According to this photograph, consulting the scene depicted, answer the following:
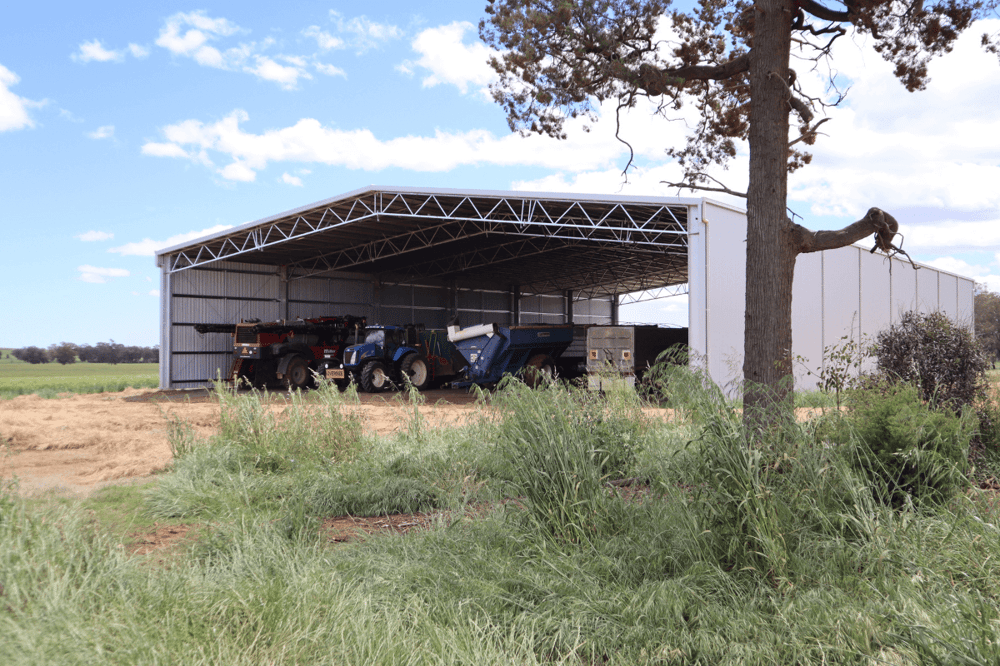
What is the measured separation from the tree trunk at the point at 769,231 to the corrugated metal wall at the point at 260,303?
2098 cm

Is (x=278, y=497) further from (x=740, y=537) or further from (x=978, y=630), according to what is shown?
(x=978, y=630)

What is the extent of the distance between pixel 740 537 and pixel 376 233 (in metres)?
22.3

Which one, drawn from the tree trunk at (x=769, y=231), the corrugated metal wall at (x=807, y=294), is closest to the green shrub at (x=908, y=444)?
the tree trunk at (x=769, y=231)

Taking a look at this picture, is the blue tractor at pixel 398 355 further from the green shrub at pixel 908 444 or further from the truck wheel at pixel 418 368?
the green shrub at pixel 908 444

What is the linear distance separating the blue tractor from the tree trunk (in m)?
14.7

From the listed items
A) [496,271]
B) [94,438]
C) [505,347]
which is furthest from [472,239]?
[94,438]

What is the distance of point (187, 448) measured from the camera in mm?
7773

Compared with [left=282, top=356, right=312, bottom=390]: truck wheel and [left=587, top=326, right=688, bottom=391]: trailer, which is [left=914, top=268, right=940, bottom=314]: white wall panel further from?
[left=282, top=356, right=312, bottom=390]: truck wheel

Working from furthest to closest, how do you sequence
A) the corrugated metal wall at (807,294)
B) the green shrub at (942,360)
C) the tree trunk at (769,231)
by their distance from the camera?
the corrugated metal wall at (807,294)
the green shrub at (942,360)
the tree trunk at (769,231)

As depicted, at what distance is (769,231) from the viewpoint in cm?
687

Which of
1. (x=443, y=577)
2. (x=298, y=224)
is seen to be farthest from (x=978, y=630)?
(x=298, y=224)

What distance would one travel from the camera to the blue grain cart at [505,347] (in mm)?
18859

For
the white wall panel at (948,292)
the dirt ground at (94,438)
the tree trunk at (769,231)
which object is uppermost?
the white wall panel at (948,292)

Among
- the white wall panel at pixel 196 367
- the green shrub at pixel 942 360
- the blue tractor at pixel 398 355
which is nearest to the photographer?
the green shrub at pixel 942 360
